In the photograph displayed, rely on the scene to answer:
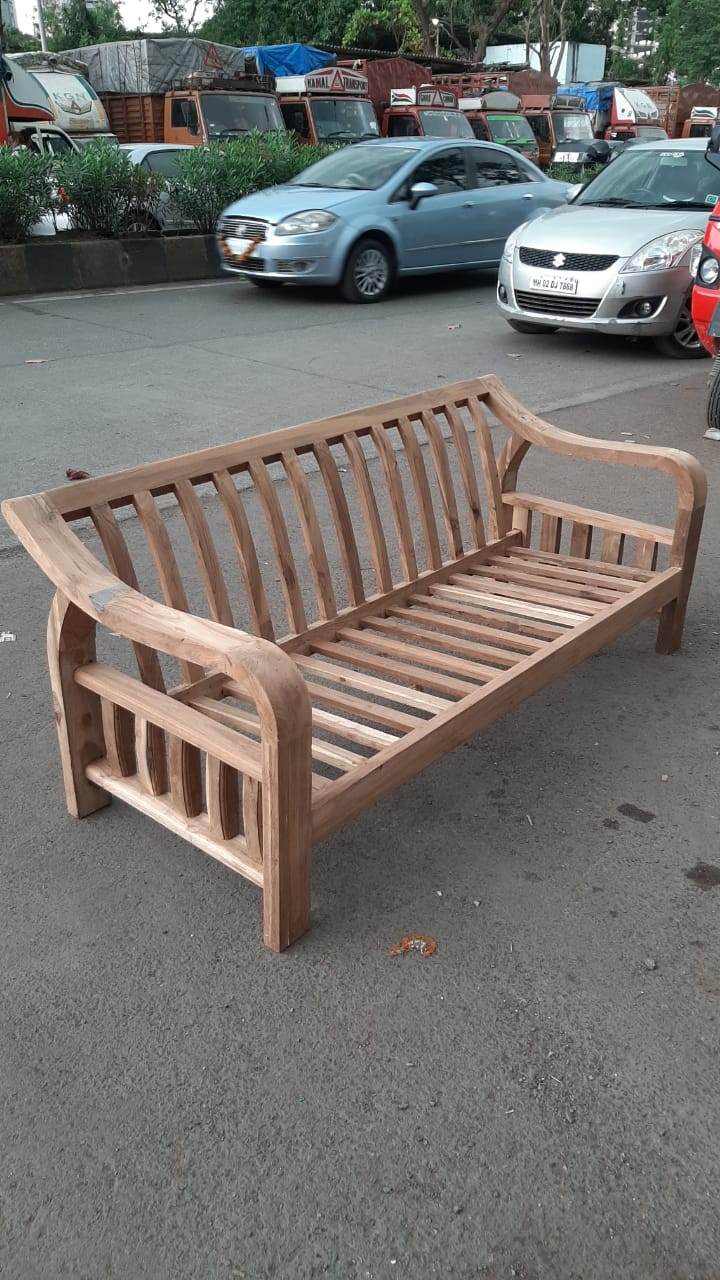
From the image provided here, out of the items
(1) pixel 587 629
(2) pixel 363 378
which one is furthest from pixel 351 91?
(1) pixel 587 629

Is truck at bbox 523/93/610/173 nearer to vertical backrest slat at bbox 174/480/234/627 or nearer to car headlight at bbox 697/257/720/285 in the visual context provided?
car headlight at bbox 697/257/720/285

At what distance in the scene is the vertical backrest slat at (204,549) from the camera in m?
2.96

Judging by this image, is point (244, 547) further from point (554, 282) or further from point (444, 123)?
point (444, 123)

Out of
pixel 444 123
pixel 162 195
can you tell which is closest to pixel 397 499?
pixel 162 195

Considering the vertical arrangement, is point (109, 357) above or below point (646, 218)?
below

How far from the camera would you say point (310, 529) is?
333 centimetres

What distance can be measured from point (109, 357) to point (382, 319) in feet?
10.3

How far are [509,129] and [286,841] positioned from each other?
2235 cm

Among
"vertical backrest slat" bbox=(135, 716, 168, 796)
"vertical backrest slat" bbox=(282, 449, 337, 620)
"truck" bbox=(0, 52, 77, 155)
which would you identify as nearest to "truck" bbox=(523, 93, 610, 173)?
"truck" bbox=(0, 52, 77, 155)

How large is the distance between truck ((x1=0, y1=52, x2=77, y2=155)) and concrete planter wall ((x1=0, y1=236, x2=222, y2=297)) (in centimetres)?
287

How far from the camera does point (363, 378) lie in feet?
27.5

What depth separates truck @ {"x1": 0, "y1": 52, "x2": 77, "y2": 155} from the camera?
1488 cm

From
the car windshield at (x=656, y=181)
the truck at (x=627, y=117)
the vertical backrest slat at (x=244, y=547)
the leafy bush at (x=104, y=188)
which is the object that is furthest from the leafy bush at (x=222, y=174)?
the truck at (x=627, y=117)

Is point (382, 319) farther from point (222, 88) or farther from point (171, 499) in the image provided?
point (222, 88)
